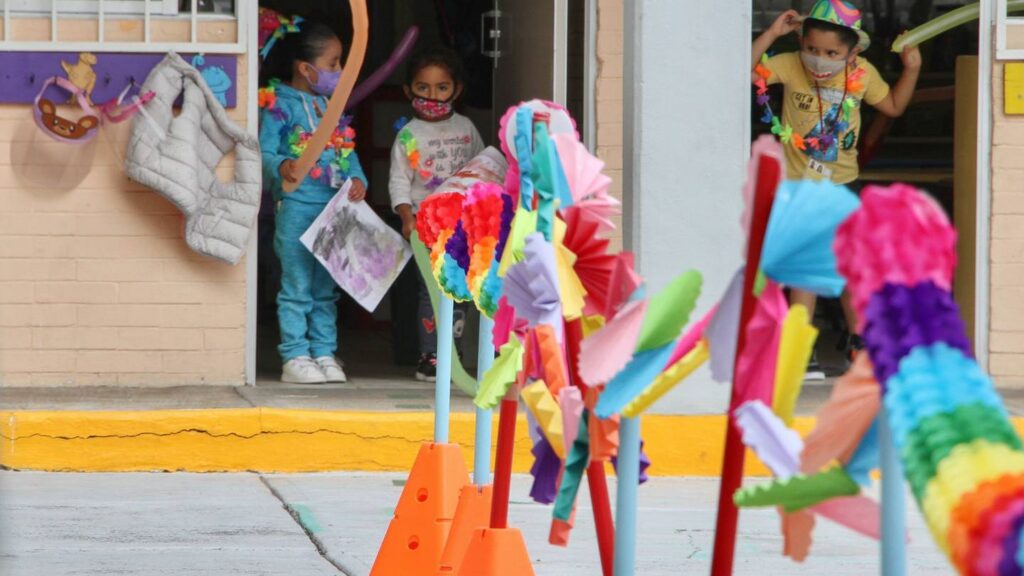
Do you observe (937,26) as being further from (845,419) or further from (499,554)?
(845,419)

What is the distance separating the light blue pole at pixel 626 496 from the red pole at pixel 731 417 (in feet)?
1.08

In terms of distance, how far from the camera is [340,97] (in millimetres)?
7426

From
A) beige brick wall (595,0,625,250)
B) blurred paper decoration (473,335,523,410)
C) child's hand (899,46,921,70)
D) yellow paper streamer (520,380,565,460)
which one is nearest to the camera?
yellow paper streamer (520,380,565,460)

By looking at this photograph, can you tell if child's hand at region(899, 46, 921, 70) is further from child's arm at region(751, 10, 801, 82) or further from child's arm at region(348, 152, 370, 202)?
child's arm at region(348, 152, 370, 202)

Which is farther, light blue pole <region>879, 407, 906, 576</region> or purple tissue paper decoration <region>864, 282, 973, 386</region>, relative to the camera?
light blue pole <region>879, 407, 906, 576</region>

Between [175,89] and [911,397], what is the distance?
22.2ft

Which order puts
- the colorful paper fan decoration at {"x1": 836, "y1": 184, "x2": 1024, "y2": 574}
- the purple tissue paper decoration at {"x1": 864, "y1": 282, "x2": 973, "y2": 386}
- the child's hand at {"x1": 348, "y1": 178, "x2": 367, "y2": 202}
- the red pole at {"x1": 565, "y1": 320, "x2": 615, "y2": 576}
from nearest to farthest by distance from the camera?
the colorful paper fan decoration at {"x1": 836, "y1": 184, "x2": 1024, "y2": 574} → the purple tissue paper decoration at {"x1": 864, "y1": 282, "x2": 973, "y2": 386} → the red pole at {"x1": 565, "y1": 320, "x2": 615, "y2": 576} → the child's hand at {"x1": 348, "y1": 178, "x2": 367, "y2": 202}

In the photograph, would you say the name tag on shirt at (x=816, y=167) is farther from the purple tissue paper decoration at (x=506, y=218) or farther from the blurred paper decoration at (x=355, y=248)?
the purple tissue paper decoration at (x=506, y=218)

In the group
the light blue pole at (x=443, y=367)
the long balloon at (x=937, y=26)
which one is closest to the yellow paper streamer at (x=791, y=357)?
the light blue pole at (x=443, y=367)

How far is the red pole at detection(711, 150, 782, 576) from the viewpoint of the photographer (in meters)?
2.37

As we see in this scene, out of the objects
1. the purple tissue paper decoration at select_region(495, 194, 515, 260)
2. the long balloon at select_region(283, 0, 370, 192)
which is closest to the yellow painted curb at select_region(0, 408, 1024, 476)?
the long balloon at select_region(283, 0, 370, 192)

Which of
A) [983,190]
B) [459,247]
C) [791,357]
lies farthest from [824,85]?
[791,357]

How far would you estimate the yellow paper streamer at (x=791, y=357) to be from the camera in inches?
89.1

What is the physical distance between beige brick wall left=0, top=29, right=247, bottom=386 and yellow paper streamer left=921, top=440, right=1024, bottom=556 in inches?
272
